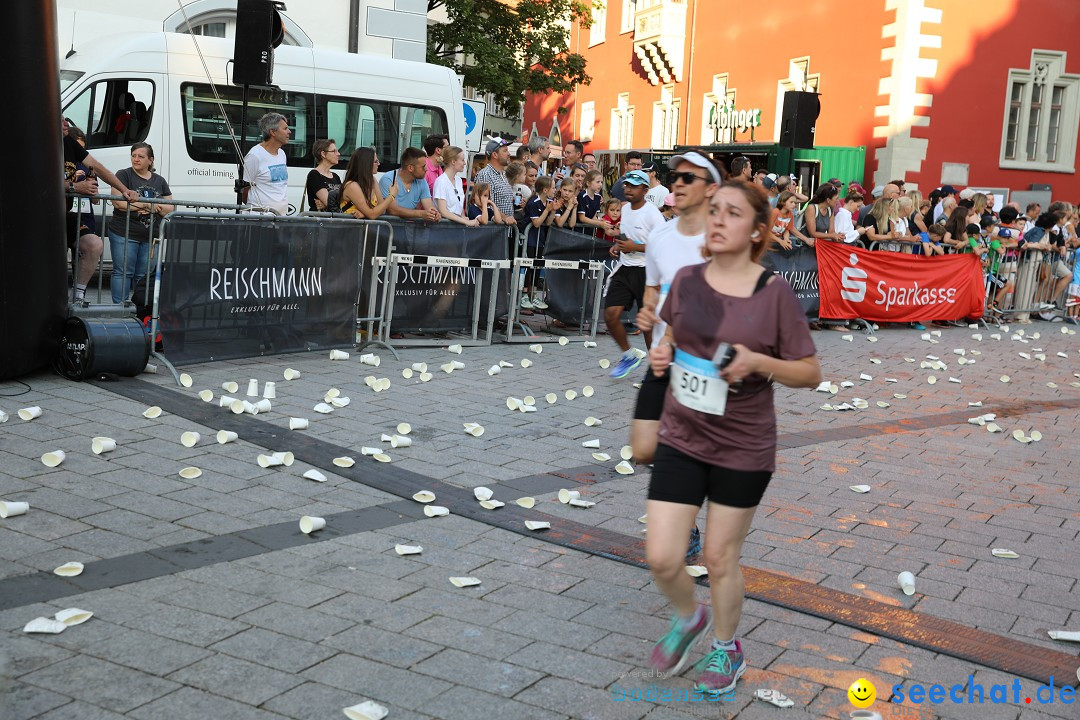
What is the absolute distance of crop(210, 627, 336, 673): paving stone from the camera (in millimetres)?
3797

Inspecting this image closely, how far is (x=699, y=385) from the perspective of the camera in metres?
3.68

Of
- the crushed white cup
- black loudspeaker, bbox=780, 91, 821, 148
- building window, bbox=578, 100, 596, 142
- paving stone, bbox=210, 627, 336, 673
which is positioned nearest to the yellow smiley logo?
paving stone, bbox=210, 627, 336, 673

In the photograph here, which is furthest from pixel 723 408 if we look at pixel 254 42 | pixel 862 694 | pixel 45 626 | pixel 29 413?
pixel 254 42

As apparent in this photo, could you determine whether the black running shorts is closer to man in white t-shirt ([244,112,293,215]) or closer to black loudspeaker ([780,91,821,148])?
man in white t-shirt ([244,112,293,215])

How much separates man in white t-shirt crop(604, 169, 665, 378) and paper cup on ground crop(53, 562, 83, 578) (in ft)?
10.6

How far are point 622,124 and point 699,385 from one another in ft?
125

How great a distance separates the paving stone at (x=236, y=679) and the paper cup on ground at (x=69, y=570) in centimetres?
100

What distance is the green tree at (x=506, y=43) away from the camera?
95.5 ft

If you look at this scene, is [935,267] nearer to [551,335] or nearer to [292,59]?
[551,335]

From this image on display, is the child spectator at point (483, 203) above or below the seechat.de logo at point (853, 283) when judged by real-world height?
above

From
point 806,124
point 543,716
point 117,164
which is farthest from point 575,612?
point 806,124

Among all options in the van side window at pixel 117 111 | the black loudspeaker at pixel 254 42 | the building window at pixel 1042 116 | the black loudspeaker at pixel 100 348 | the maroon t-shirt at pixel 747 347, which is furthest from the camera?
the building window at pixel 1042 116

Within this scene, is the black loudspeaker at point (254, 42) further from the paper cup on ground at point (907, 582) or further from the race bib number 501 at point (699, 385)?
the race bib number 501 at point (699, 385)

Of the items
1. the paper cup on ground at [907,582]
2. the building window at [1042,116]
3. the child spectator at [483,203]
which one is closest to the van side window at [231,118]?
the child spectator at [483,203]
